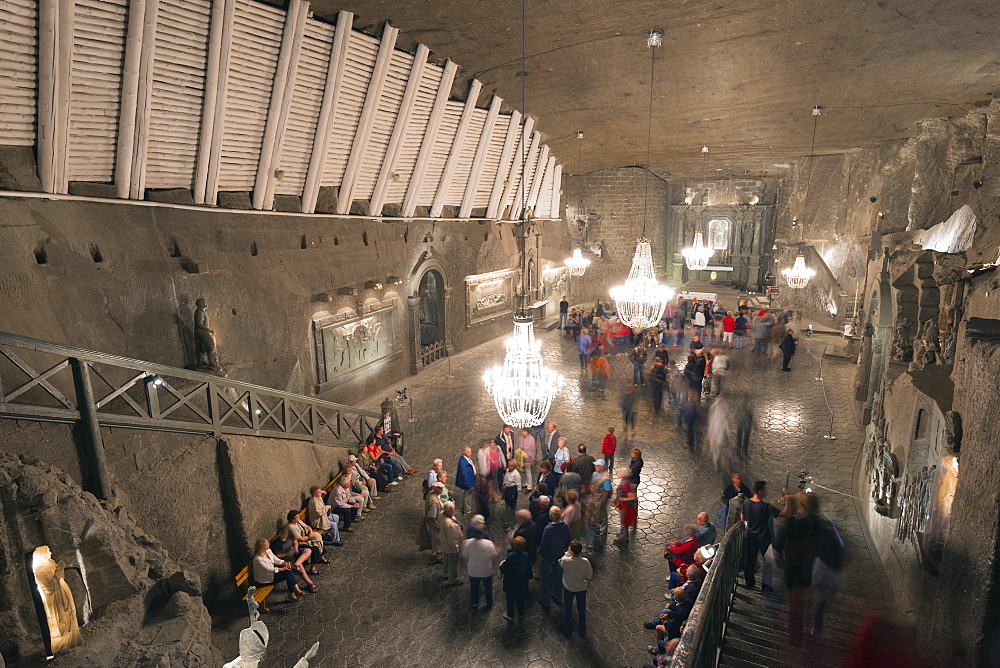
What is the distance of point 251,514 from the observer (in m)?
6.30

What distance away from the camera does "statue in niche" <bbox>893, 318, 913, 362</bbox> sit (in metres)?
7.34

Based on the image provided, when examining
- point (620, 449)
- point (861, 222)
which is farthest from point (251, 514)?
point (861, 222)

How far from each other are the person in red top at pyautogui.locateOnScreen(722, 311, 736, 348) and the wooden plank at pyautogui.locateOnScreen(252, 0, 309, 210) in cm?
1123

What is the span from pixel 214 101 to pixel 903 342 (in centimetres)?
987

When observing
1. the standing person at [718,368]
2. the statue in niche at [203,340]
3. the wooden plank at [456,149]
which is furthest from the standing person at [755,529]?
the wooden plank at [456,149]

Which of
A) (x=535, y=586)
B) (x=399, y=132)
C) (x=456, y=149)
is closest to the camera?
(x=535, y=586)

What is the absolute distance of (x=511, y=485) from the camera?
7.15m

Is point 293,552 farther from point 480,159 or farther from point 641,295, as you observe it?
point 480,159

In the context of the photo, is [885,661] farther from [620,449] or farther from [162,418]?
[162,418]

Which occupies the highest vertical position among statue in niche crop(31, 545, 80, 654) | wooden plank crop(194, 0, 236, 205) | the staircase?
wooden plank crop(194, 0, 236, 205)

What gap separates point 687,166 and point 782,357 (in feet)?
32.0

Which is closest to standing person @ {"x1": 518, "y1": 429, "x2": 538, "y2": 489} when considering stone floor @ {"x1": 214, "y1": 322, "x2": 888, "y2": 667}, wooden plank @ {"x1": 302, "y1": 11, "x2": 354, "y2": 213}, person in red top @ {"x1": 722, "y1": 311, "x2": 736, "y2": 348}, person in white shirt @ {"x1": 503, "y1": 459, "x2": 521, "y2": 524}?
person in white shirt @ {"x1": 503, "y1": 459, "x2": 521, "y2": 524}

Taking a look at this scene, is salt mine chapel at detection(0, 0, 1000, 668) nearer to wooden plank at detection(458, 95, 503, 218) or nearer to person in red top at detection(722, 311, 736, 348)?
wooden plank at detection(458, 95, 503, 218)

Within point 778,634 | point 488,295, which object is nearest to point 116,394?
point 778,634
